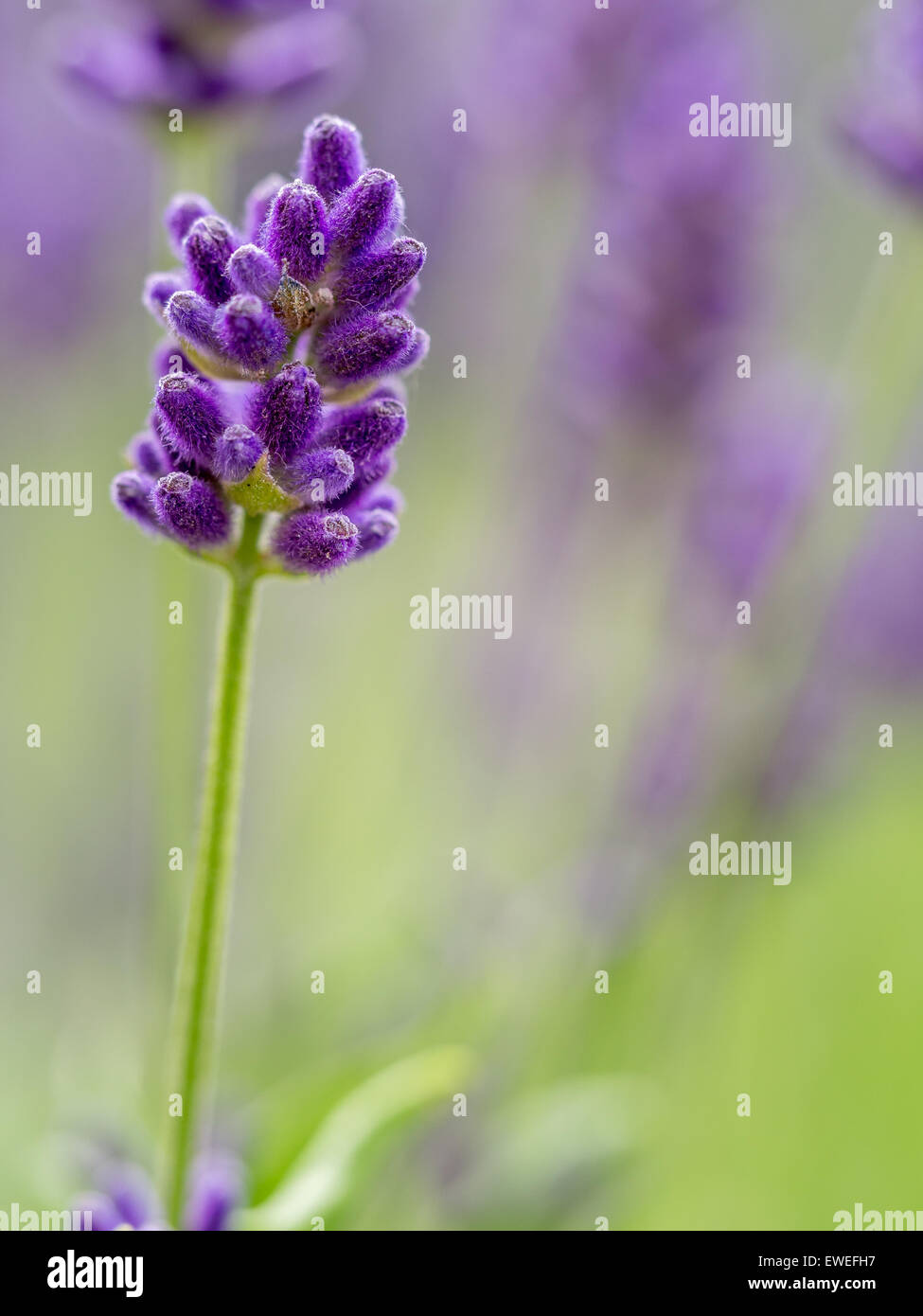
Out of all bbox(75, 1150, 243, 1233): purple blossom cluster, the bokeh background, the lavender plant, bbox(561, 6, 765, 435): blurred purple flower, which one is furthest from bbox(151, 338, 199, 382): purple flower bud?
bbox(561, 6, 765, 435): blurred purple flower

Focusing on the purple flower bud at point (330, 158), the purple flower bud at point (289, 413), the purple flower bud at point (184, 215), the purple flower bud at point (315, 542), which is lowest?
the purple flower bud at point (315, 542)

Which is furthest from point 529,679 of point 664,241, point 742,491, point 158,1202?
point 158,1202

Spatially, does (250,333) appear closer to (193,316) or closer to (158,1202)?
(193,316)

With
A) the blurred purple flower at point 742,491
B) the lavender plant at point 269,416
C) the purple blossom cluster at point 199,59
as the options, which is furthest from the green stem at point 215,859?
the blurred purple flower at point 742,491

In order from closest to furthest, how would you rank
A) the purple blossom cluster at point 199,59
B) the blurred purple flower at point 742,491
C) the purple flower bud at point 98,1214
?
the purple flower bud at point 98,1214
the purple blossom cluster at point 199,59
the blurred purple flower at point 742,491

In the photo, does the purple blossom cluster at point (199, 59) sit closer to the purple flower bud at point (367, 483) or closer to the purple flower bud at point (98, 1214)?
the purple flower bud at point (367, 483)

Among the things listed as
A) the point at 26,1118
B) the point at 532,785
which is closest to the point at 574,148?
the point at 532,785

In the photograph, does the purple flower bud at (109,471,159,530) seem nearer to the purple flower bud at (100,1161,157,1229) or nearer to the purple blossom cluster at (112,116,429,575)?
the purple blossom cluster at (112,116,429,575)
